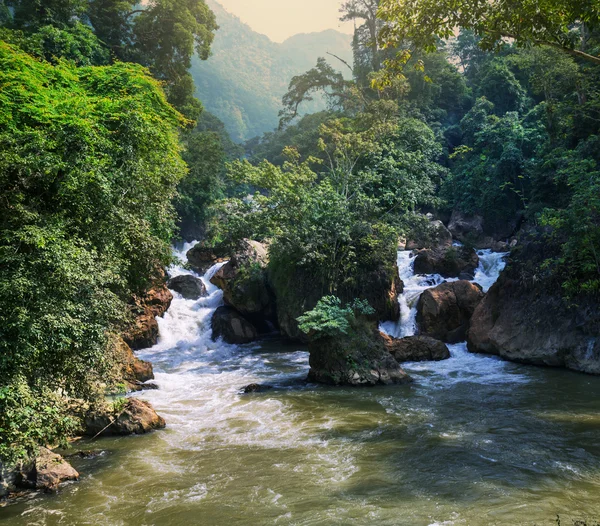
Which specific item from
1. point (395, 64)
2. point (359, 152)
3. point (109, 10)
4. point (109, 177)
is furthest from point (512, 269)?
point (109, 10)

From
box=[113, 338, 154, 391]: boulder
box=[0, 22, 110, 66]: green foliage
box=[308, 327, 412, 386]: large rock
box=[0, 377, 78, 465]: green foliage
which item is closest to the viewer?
box=[0, 377, 78, 465]: green foliage

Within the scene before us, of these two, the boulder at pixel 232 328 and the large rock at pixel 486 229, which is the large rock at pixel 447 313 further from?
the large rock at pixel 486 229

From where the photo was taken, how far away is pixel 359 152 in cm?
2272

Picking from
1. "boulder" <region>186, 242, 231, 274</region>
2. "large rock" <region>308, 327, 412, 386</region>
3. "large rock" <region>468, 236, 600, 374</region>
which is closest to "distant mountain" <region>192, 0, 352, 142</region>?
"boulder" <region>186, 242, 231, 274</region>

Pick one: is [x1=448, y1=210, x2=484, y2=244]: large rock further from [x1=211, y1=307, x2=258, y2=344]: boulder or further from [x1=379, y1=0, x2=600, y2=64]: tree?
[x1=379, y1=0, x2=600, y2=64]: tree

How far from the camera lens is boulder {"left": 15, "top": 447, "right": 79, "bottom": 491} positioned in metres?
7.51

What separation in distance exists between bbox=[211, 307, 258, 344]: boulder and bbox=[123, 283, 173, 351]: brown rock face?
7.49 ft

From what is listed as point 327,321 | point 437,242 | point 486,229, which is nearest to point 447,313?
point 327,321

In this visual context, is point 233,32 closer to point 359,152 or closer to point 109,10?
point 109,10

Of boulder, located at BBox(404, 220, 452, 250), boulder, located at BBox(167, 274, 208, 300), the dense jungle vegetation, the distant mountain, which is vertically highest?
the distant mountain

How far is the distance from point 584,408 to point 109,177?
37.2ft

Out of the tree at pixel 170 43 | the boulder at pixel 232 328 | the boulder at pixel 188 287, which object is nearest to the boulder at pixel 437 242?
the boulder at pixel 232 328

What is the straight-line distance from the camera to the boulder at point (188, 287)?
22.4 metres

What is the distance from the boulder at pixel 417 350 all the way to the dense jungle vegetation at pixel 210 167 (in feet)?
9.22
